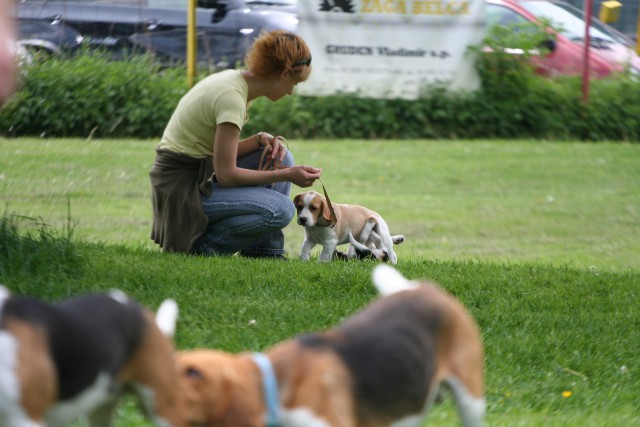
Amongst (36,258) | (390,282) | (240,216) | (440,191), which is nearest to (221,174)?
(240,216)

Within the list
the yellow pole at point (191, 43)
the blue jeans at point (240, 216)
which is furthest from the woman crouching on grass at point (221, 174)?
the yellow pole at point (191, 43)

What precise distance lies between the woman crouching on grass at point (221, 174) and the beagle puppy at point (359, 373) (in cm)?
323

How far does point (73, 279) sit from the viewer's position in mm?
5539

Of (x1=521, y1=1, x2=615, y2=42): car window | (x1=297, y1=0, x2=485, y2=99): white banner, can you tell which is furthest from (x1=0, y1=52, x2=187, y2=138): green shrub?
(x1=521, y1=1, x2=615, y2=42): car window

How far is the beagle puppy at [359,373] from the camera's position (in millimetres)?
2750

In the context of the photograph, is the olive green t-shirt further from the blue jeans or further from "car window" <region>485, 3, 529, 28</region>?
"car window" <region>485, 3, 529, 28</region>

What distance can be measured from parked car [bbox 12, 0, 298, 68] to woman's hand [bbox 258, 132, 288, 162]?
22.6ft

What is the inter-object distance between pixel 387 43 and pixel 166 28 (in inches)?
113

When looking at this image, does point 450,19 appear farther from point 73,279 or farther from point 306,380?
point 306,380

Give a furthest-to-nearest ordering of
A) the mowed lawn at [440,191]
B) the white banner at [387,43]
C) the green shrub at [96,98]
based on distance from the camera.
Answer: the white banner at [387,43]
the green shrub at [96,98]
the mowed lawn at [440,191]

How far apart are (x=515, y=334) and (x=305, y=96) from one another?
29.9 ft

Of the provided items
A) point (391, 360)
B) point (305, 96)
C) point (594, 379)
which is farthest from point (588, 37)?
point (391, 360)

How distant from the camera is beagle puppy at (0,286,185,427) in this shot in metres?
2.56

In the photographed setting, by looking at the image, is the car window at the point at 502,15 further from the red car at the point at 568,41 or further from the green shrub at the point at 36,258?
the green shrub at the point at 36,258
